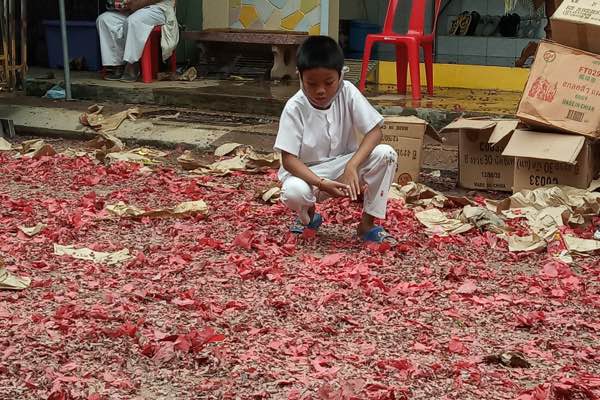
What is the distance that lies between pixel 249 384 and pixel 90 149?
5.00 m

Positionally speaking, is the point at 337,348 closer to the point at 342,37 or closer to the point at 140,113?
the point at 140,113

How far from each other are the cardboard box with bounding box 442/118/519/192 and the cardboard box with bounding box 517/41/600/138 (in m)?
0.37

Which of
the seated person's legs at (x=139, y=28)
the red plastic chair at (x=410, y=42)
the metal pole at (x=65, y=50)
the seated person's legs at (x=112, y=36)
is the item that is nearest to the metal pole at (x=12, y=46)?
the metal pole at (x=65, y=50)

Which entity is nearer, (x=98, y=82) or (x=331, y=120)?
(x=331, y=120)

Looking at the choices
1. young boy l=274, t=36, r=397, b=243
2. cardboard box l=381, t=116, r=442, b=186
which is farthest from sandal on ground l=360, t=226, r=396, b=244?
cardboard box l=381, t=116, r=442, b=186

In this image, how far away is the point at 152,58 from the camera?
33.0 feet

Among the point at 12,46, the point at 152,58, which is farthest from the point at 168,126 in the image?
the point at 12,46

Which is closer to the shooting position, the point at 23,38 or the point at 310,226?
the point at 310,226

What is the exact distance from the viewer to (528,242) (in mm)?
4926

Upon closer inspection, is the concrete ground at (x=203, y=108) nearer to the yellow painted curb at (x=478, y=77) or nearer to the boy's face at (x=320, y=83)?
the yellow painted curb at (x=478, y=77)

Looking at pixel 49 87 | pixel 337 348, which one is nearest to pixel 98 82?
pixel 49 87

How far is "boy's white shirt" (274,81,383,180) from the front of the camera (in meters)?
4.83

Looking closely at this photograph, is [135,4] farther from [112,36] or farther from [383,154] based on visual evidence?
[383,154]

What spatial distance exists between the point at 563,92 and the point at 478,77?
4.09 metres
